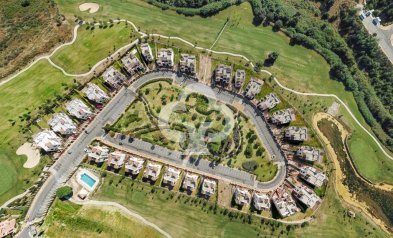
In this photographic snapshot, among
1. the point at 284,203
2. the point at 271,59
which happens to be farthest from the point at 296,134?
the point at 271,59

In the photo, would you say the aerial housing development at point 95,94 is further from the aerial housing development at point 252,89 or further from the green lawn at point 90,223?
the aerial housing development at point 252,89

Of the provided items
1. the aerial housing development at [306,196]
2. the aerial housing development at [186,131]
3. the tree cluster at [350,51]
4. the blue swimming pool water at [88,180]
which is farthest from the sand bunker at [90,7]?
the aerial housing development at [306,196]

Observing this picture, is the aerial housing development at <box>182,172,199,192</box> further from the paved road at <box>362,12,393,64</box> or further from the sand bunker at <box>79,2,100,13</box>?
the paved road at <box>362,12,393,64</box>

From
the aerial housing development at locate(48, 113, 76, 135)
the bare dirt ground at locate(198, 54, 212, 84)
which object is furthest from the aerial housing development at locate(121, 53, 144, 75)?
the aerial housing development at locate(48, 113, 76, 135)

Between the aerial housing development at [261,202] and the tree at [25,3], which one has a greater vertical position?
the tree at [25,3]

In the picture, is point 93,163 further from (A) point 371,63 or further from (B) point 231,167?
(A) point 371,63

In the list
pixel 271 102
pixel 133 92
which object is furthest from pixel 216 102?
pixel 133 92

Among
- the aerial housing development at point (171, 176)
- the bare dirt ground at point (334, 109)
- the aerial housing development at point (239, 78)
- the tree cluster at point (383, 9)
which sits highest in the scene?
the tree cluster at point (383, 9)
